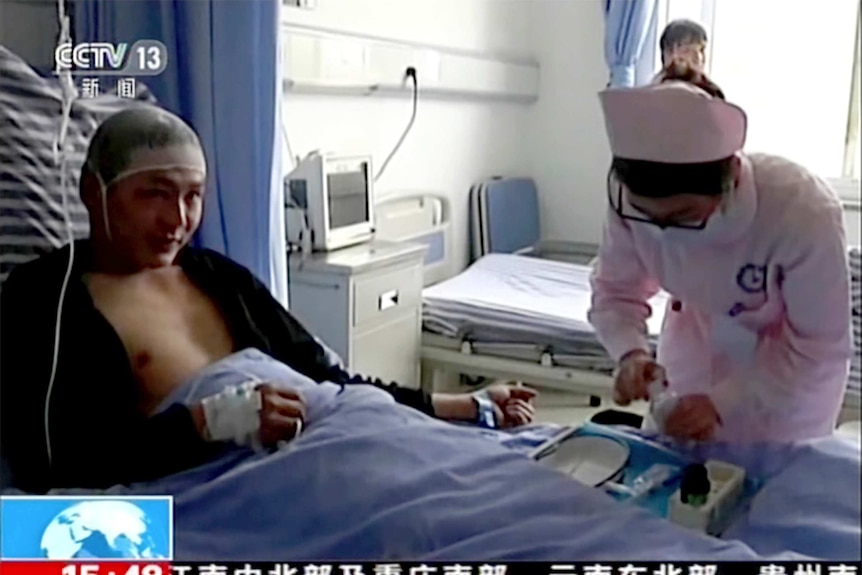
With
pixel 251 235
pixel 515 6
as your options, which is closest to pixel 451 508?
pixel 251 235

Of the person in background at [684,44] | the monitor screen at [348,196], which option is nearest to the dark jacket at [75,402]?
the monitor screen at [348,196]

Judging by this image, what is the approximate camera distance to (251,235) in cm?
115

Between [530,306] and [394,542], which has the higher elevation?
[530,306]

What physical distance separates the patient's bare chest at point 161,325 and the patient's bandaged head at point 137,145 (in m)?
0.12

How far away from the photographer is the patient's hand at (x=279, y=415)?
1.10 metres

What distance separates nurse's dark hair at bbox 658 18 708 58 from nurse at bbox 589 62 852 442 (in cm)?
3

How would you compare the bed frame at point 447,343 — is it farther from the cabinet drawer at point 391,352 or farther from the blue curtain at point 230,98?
the blue curtain at point 230,98

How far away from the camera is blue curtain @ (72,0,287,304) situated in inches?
44.0

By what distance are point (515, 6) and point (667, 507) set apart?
584mm

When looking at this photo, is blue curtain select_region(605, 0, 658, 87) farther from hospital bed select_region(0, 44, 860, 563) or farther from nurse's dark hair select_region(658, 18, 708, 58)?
hospital bed select_region(0, 44, 860, 563)

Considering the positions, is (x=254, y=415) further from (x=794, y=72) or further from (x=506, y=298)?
(x=794, y=72)

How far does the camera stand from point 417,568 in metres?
1.05

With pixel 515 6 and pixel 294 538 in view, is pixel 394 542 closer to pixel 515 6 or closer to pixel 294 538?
pixel 294 538

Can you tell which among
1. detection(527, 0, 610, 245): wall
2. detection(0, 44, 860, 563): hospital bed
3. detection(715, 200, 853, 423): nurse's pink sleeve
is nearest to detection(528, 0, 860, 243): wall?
detection(527, 0, 610, 245): wall
